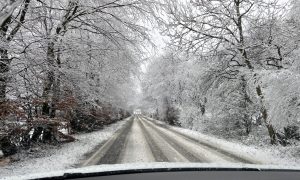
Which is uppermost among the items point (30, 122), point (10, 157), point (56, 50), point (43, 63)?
point (56, 50)

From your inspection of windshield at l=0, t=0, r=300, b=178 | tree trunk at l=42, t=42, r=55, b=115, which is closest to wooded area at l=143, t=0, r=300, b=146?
windshield at l=0, t=0, r=300, b=178

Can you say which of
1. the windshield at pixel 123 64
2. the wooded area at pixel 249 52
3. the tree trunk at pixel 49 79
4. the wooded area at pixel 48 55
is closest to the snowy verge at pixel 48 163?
the windshield at pixel 123 64

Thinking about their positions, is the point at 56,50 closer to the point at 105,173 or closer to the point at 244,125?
the point at 105,173

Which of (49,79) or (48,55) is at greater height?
(48,55)

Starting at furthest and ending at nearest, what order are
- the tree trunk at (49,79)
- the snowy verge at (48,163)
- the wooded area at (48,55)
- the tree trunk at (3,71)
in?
the tree trunk at (49,79)
the wooded area at (48,55)
the tree trunk at (3,71)
the snowy verge at (48,163)

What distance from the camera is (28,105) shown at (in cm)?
1198

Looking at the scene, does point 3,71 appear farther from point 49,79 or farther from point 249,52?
point 249,52

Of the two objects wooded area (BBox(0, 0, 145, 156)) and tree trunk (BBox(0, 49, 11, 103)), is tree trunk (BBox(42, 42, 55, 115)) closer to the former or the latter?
wooded area (BBox(0, 0, 145, 156))

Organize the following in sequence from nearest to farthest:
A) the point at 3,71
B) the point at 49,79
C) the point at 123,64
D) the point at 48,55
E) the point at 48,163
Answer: the point at 3,71
the point at 48,163
the point at 48,55
the point at 49,79
the point at 123,64

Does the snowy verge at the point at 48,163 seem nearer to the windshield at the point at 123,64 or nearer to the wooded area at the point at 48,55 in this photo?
the windshield at the point at 123,64

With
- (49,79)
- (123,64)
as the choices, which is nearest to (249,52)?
(123,64)

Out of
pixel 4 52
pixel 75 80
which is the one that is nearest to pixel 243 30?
pixel 75 80

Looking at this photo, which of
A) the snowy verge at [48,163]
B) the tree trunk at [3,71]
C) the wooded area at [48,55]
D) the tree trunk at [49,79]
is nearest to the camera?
the snowy verge at [48,163]

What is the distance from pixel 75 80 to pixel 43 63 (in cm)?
413
